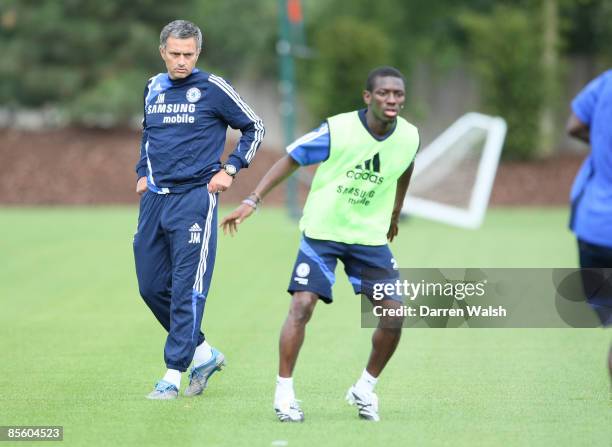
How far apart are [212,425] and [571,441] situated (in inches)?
79.6

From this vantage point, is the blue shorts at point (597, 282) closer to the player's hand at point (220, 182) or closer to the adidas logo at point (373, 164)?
the adidas logo at point (373, 164)

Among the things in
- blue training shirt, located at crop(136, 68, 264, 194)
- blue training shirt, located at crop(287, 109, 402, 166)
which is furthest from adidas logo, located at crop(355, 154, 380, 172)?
blue training shirt, located at crop(136, 68, 264, 194)

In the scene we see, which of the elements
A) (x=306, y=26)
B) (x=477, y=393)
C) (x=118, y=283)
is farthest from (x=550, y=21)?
(x=477, y=393)

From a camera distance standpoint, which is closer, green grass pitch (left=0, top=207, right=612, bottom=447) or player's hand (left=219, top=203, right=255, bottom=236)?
green grass pitch (left=0, top=207, right=612, bottom=447)

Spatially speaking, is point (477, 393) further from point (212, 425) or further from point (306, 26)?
point (306, 26)

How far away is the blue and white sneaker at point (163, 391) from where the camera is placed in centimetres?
826

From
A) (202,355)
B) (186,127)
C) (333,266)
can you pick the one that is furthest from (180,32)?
(202,355)

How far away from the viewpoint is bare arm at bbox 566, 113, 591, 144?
6.88 m

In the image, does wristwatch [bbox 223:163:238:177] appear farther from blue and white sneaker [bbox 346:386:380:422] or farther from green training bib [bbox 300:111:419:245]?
blue and white sneaker [bbox 346:386:380:422]

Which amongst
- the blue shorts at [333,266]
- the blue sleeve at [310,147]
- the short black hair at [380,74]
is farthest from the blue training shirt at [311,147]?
the blue shorts at [333,266]

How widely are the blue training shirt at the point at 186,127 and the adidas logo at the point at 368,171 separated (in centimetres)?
121

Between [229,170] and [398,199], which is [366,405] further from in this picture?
[229,170]

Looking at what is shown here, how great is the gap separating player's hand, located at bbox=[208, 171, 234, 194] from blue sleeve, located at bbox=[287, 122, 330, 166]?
92cm

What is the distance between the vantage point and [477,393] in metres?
8.56
